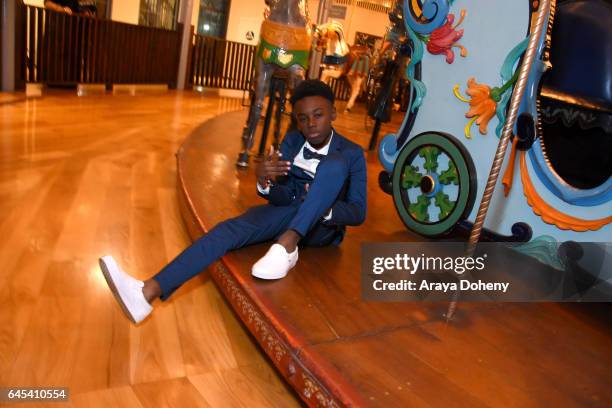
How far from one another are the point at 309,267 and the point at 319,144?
52 centimetres

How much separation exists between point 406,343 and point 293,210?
2.41 ft

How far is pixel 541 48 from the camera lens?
1.91 m

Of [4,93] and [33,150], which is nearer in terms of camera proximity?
[33,150]

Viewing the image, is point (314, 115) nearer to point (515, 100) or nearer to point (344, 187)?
point (344, 187)

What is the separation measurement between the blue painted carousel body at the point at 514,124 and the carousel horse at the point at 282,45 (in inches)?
43.5

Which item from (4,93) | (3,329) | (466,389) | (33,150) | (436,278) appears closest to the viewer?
(466,389)

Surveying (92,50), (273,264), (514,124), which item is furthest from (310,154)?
(92,50)

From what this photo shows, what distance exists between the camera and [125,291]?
1615mm

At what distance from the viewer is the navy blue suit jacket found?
1.97 meters

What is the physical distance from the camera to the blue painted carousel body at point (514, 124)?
1927 mm

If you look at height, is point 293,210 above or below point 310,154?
below

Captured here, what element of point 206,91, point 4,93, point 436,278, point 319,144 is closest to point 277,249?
point 319,144

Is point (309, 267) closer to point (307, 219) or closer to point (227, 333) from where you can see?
point (307, 219)

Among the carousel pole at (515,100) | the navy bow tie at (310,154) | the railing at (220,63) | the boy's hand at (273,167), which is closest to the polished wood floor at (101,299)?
the boy's hand at (273,167)
